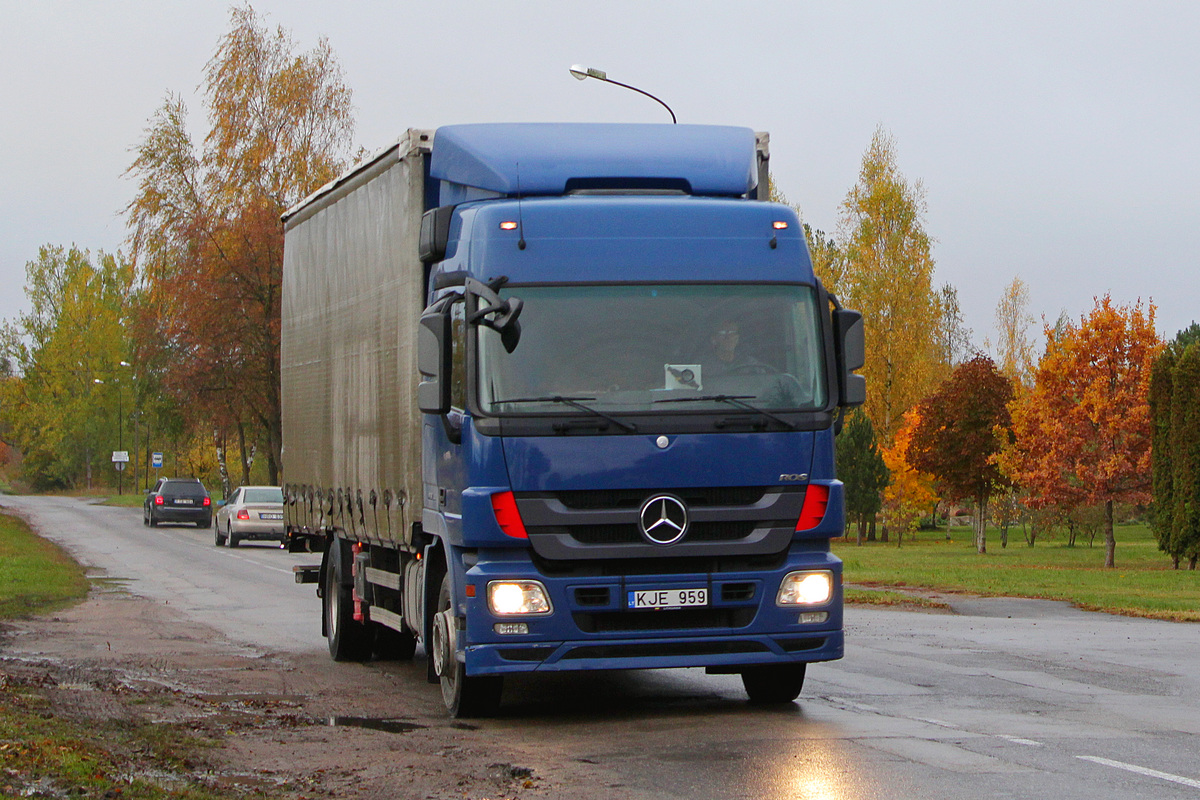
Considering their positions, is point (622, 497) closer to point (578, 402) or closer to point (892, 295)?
point (578, 402)

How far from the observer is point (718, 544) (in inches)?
367

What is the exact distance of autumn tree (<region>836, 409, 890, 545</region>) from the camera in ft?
186

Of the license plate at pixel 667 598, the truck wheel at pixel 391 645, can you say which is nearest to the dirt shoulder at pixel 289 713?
the truck wheel at pixel 391 645

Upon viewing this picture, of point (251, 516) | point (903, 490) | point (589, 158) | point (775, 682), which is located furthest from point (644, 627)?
point (903, 490)

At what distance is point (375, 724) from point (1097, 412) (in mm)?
32141

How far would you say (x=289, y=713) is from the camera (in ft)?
34.1

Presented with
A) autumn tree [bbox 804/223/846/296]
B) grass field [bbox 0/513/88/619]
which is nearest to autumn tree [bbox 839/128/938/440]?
autumn tree [bbox 804/223/846/296]

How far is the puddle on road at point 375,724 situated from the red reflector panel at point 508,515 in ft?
4.69

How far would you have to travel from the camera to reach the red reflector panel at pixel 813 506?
31.1 ft

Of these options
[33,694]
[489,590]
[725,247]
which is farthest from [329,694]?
[725,247]

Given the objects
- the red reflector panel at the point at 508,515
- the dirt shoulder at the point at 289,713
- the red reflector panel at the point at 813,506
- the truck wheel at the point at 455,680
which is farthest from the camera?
the truck wheel at the point at 455,680

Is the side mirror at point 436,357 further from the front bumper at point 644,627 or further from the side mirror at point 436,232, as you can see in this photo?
the front bumper at point 644,627

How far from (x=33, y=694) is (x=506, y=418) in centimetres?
390

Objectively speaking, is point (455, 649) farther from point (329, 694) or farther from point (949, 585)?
point (949, 585)
